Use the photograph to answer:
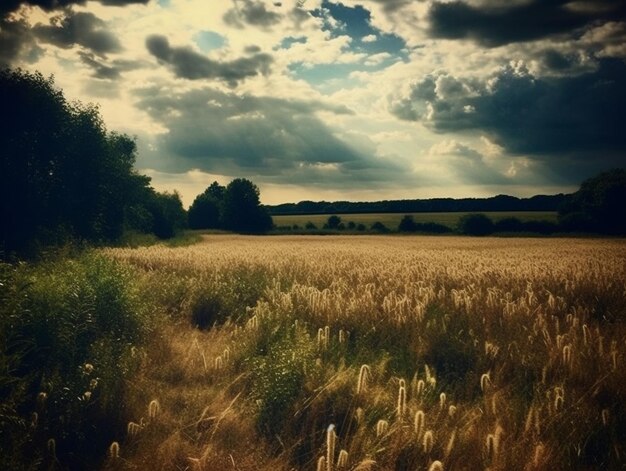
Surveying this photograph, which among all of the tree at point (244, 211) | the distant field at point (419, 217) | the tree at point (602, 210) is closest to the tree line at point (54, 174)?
the tree at point (244, 211)

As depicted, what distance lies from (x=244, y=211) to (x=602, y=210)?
67.4 metres

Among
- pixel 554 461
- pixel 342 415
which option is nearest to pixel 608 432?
pixel 554 461

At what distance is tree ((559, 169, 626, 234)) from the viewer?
69.5 m

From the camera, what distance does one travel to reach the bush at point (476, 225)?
225ft

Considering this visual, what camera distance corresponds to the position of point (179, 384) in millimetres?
5102

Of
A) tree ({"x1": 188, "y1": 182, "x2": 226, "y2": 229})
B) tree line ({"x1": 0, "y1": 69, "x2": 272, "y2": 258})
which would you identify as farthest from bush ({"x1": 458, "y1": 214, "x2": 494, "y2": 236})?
tree ({"x1": 188, "y1": 182, "x2": 226, "y2": 229})

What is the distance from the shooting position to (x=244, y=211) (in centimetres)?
9581

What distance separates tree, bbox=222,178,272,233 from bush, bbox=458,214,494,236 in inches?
1716

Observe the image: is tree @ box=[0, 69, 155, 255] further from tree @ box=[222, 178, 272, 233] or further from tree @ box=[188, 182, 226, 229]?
tree @ box=[188, 182, 226, 229]

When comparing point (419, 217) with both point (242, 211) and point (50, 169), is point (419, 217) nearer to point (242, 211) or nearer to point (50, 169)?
point (242, 211)

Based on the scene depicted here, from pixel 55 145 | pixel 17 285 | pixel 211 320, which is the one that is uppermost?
pixel 55 145

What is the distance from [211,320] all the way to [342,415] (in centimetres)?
558

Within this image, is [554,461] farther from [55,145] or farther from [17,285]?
[55,145]

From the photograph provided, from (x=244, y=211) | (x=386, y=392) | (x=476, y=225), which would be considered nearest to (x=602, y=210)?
(x=476, y=225)
